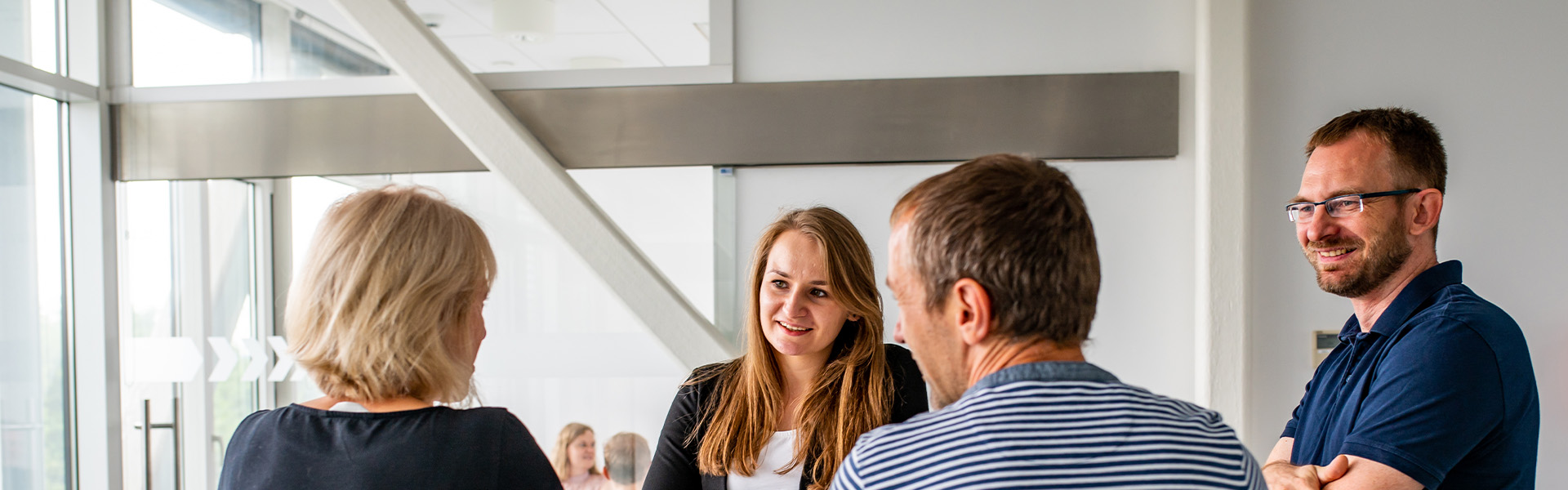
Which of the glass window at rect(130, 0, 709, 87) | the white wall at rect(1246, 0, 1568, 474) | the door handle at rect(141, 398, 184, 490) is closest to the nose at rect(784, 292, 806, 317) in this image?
the glass window at rect(130, 0, 709, 87)

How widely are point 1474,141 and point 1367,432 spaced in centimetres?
201

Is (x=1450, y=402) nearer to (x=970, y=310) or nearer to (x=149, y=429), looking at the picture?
(x=970, y=310)

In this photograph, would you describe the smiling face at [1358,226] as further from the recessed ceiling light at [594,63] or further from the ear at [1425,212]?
the recessed ceiling light at [594,63]

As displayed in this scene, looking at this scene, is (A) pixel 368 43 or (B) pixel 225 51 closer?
(A) pixel 368 43

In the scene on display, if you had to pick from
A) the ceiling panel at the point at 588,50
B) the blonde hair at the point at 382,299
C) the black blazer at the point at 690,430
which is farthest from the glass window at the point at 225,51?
the blonde hair at the point at 382,299

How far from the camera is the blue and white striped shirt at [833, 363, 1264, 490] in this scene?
2.52ft

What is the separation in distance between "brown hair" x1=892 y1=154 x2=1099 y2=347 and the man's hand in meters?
0.76

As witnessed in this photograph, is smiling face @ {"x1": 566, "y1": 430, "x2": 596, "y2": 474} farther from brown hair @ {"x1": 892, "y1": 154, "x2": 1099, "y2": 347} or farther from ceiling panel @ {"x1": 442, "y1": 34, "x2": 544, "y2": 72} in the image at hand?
brown hair @ {"x1": 892, "y1": 154, "x2": 1099, "y2": 347}

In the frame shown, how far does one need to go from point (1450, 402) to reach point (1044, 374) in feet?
3.03

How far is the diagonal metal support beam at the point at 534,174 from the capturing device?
2.73m

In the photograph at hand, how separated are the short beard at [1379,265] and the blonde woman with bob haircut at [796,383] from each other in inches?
32.7

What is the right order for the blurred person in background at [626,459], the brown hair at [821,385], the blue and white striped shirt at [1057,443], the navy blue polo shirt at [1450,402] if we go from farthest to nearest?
the blurred person in background at [626,459] → the brown hair at [821,385] → the navy blue polo shirt at [1450,402] → the blue and white striped shirt at [1057,443]

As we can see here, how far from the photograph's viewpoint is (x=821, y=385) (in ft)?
6.07

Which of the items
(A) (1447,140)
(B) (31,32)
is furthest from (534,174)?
(A) (1447,140)
